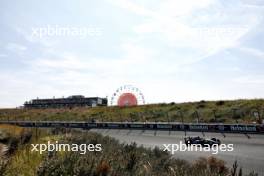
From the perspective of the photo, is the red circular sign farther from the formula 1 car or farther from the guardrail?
the formula 1 car

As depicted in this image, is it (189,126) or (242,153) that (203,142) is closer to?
(242,153)

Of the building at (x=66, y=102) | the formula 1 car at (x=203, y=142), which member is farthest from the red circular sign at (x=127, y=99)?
the building at (x=66, y=102)

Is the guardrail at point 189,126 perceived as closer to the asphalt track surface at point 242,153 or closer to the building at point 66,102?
the asphalt track surface at point 242,153

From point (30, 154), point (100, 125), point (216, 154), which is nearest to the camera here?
point (30, 154)

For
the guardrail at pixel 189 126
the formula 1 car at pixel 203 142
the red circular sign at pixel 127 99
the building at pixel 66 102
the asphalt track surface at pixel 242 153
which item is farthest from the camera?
the building at pixel 66 102

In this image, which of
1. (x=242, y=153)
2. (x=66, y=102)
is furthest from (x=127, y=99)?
(x=66, y=102)

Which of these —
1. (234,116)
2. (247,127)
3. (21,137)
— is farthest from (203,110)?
(21,137)

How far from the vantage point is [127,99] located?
74.2 meters

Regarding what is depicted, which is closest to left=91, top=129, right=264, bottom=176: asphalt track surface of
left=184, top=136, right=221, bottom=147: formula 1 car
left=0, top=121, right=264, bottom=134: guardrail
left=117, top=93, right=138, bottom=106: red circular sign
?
left=184, top=136, right=221, bottom=147: formula 1 car

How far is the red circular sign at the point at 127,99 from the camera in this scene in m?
73.1

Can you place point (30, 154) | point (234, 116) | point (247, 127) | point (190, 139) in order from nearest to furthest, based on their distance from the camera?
point (30, 154) < point (190, 139) < point (247, 127) < point (234, 116)

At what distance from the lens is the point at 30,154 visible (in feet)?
32.4

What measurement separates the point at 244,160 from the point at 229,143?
6885 millimetres

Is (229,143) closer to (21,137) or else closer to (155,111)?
(21,137)
